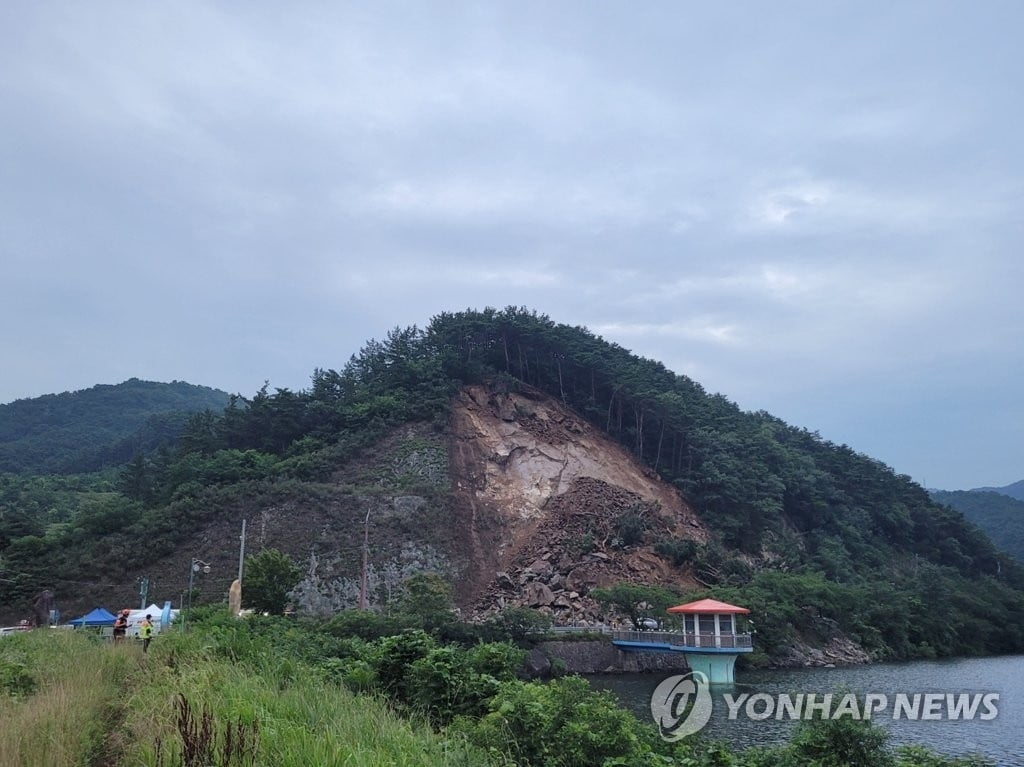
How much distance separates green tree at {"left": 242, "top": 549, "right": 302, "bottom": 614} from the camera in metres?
29.3

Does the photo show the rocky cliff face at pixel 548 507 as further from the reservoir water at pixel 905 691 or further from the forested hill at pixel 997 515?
the forested hill at pixel 997 515

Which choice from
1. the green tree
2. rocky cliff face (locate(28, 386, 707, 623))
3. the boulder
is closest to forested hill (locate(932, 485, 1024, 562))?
rocky cliff face (locate(28, 386, 707, 623))

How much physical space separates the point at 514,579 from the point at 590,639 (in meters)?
6.77

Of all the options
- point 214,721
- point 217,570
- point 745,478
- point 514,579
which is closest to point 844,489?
point 745,478

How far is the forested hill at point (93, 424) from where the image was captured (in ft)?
258

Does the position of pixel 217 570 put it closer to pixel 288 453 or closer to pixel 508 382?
pixel 288 453

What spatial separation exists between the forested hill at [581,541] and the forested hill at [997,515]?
33580mm

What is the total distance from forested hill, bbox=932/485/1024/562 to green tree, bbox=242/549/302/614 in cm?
7912

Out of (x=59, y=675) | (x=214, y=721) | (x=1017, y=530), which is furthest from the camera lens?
(x=1017, y=530)

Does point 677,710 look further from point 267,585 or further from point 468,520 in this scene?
point 468,520

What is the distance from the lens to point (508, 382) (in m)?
53.1

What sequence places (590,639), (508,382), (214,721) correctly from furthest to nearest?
(508,382)
(590,639)
(214,721)

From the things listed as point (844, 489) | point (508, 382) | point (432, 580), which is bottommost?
point (432, 580)

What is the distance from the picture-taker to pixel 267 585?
29.3m
